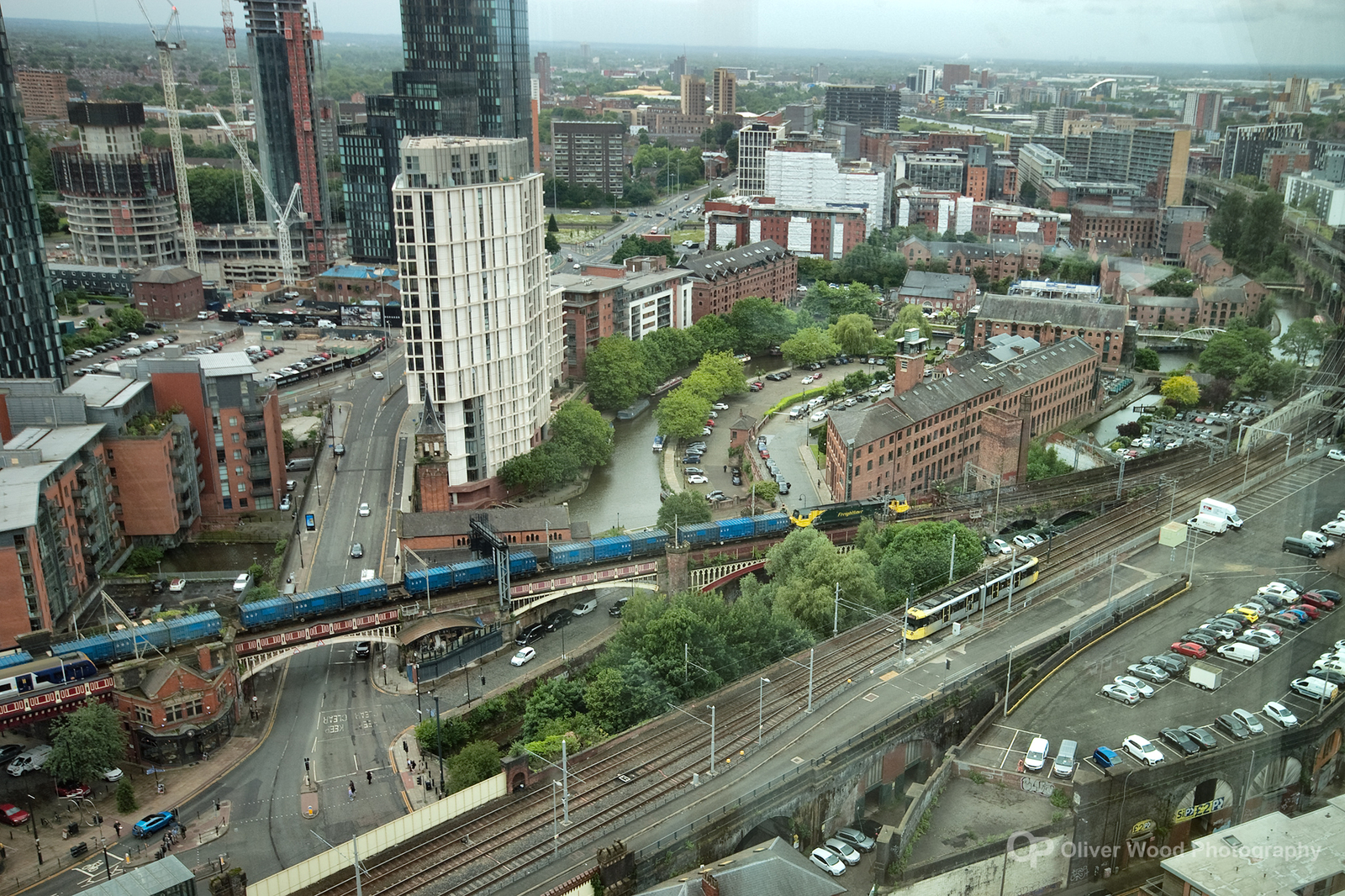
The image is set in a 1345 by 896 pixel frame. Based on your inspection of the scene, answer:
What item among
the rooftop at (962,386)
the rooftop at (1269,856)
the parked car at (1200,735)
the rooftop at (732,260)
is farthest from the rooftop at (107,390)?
the rooftop at (732,260)

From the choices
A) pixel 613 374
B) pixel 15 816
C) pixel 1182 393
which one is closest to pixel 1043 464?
pixel 1182 393

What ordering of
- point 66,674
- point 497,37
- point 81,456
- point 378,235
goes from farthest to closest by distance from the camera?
point 378,235, point 497,37, point 81,456, point 66,674

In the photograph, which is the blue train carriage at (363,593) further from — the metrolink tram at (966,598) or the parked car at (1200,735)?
the parked car at (1200,735)

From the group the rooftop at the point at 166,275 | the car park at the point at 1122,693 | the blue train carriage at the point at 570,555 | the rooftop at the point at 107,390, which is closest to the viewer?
the car park at the point at 1122,693

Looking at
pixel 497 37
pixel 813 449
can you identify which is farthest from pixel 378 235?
pixel 813 449

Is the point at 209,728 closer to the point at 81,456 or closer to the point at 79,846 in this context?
the point at 79,846

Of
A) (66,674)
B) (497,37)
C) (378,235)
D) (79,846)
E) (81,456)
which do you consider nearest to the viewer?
(79,846)

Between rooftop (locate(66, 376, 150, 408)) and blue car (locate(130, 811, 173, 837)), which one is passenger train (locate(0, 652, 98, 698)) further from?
rooftop (locate(66, 376, 150, 408))
